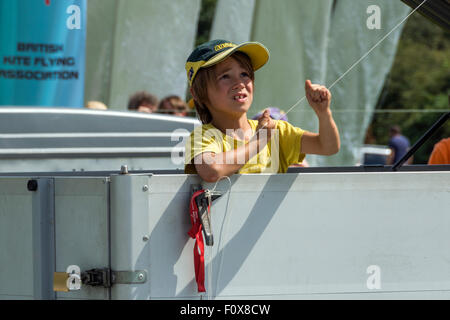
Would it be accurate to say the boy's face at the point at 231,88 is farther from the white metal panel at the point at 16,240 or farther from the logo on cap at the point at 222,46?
the white metal panel at the point at 16,240

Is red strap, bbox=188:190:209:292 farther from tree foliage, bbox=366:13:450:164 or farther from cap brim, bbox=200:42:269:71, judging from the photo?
tree foliage, bbox=366:13:450:164

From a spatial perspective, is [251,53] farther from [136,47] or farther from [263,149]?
[136,47]

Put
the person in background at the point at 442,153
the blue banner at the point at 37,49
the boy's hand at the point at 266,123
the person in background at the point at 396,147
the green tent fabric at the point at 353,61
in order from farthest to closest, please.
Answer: the person in background at the point at 396,147 → the blue banner at the point at 37,49 → the person in background at the point at 442,153 → the green tent fabric at the point at 353,61 → the boy's hand at the point at 266,123

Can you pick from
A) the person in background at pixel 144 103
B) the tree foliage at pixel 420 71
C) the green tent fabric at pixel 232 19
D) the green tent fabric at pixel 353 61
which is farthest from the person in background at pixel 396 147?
the tree foliage at pixel 420 71

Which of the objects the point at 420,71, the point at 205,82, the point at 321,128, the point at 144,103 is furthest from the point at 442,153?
the point at 420,71

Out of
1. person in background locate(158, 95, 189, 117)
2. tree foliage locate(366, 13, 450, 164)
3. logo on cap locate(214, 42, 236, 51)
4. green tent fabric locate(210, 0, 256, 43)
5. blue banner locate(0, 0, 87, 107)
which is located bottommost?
logo on cap locate(214, 42, 236, 51)

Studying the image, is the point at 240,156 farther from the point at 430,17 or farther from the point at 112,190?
the point at 430,17

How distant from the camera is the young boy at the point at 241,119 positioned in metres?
2.53

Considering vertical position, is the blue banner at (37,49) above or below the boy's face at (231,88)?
above

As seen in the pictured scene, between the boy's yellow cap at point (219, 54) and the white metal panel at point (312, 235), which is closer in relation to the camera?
the white metal panel at point (312, 235)

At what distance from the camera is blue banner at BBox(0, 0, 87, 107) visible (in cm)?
631

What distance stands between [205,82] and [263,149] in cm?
34

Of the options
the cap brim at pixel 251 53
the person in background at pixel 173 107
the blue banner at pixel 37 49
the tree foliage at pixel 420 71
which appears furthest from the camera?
the tree foliage at pixel 420 71

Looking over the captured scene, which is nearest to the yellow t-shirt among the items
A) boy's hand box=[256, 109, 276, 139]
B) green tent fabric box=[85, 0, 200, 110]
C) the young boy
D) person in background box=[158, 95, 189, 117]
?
the young boy
